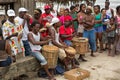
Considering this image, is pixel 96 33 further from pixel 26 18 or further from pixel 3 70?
pixel 3 70

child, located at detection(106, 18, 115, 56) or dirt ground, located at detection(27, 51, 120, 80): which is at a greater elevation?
child, located at detection(106, 18, 115, 56)

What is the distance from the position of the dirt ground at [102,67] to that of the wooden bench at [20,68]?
1.19ft

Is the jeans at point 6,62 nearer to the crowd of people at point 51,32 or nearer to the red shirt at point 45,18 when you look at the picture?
the crowd of people at point 51,32

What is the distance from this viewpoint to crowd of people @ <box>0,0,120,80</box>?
6250mm

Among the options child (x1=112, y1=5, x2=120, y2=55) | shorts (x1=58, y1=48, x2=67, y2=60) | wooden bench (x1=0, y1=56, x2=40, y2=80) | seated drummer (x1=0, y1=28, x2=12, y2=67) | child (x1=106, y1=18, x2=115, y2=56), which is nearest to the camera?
seated drummer (x1=0, y1=28, x2=12, y2=67)

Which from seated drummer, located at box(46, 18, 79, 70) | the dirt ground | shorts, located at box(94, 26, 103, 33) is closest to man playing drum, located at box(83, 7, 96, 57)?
the dirt ground

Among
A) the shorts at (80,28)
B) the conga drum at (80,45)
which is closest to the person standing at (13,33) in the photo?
the conga drum at (80,45)

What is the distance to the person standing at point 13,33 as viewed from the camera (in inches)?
243

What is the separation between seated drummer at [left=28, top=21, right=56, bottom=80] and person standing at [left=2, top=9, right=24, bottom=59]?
0.29 m

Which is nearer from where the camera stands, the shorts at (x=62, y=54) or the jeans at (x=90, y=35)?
the shorts at (x=62, y=54)

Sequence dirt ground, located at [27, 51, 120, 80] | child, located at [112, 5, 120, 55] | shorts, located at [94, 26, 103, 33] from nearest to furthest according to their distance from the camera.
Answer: dirt ground, located at [27, 51, 120, 80] → child, located at [112, 5, 120, 55] → shorts, located at [94, 26, 103, 33]

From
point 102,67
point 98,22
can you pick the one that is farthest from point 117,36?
point 102,67

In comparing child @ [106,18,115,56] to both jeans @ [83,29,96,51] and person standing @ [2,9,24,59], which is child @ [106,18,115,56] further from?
person standing @ [2,9,24,59]

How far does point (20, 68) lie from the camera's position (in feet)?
21.3
